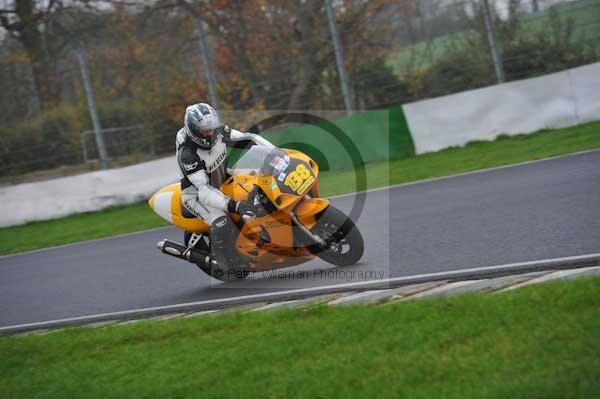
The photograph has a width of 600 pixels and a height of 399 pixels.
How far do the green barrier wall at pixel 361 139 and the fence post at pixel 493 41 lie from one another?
6.69 ft

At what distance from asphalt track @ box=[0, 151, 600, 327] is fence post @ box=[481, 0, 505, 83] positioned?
4.09 m

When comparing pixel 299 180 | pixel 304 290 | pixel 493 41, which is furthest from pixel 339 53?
pixel 304 290

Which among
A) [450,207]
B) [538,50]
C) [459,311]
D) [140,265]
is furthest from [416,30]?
[459,311]

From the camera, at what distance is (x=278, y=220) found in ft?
23.7

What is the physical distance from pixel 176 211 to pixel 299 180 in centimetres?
170

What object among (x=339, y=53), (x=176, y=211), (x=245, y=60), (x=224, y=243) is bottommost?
(x=224, y=243)

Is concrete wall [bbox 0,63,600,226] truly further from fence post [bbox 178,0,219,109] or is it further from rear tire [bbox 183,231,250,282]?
rear tire [bbox 183,231,250,282]

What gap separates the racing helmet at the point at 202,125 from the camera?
23.8 feet

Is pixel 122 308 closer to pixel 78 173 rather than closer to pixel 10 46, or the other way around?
pixel 78 173

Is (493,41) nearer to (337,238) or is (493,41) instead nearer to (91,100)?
(91,100)

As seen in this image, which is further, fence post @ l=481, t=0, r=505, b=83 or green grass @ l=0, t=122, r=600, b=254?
fence post @ l=481, t=0, r=505, b=83

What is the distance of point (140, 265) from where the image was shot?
33.2 ft

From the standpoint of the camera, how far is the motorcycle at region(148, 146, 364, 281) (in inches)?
276

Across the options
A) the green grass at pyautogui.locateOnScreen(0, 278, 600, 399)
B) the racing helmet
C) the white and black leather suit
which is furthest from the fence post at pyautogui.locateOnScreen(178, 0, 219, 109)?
the green grass at pyautogui.locateOnScreen(0, 278, 600, 399)
